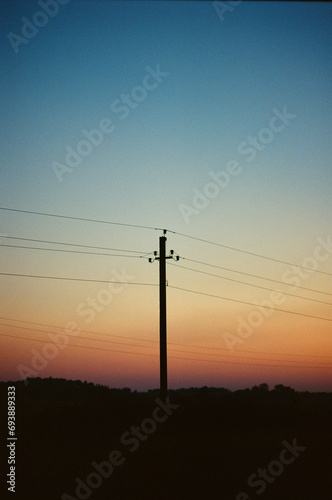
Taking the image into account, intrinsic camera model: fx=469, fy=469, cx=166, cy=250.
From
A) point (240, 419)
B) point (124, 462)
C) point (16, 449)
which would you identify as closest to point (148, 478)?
point (124, 462)

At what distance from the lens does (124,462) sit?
16625mm

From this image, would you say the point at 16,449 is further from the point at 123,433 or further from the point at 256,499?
the point at 256,499

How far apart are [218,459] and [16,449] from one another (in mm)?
7576
